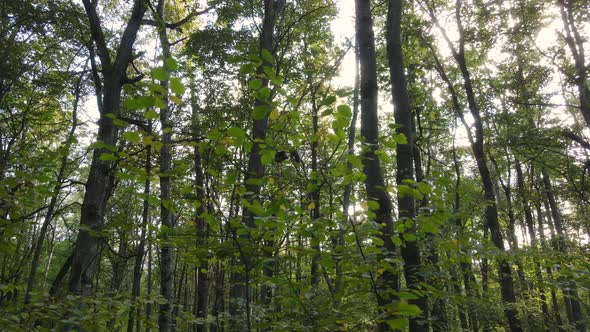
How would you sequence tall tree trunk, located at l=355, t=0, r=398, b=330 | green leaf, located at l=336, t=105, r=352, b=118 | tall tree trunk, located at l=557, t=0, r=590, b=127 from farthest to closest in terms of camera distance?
tall tree trunk, located at l=557, t=0, r=590, b=127
tall tree trunk, located at l=355, t=0, r=398, b=330
green leaf, located at l=336, t=105, r=352, b=118

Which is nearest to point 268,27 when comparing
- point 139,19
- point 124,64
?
point 139,19

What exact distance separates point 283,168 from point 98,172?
3764 mm

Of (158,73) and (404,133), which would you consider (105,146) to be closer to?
(158,73)

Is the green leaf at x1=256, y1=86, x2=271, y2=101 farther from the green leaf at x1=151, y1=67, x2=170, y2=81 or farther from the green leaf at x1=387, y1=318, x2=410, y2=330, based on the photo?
the green leaf at x1=387, y1=318, x2=410, y2=330

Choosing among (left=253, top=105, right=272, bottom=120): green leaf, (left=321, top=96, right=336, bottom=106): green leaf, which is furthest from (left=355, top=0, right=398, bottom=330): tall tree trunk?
(left=253, top=105, right=272, bottom=120): green leaf

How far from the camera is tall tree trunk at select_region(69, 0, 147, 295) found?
494cm

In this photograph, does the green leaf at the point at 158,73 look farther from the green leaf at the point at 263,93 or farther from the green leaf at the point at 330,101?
the green leaf at the point at 330,101

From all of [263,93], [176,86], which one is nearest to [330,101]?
[263,93]

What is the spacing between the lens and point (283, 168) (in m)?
3.03

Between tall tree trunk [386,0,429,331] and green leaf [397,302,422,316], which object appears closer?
green leaf [397,302,422,316]

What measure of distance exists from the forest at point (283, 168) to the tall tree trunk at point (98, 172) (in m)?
0.03

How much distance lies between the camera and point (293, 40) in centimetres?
1425

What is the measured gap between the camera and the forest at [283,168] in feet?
9.22

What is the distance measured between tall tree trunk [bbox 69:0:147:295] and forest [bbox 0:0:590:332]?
3cm
